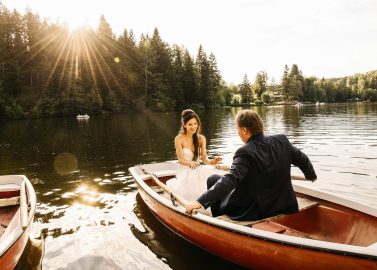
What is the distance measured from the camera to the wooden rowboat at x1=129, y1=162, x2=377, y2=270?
12.2ft

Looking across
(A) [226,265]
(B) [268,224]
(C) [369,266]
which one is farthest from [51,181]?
(C) [369,266]

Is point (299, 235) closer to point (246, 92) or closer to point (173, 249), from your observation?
point (173, 249)

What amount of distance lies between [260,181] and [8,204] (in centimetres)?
531

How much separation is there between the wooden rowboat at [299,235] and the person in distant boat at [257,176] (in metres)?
0.23

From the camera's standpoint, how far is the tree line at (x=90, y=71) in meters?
50.6

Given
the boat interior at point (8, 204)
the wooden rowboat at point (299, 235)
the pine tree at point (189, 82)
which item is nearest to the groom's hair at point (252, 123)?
the wooden rowboat at point (299, 235)

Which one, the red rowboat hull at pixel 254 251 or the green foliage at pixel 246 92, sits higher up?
the green foliage at pixel 246 92

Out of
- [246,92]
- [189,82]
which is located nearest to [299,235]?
[189,82]

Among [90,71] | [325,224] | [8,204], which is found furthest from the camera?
[90,71]

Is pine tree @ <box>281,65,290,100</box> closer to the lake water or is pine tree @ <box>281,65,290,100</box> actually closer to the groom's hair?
the lake water

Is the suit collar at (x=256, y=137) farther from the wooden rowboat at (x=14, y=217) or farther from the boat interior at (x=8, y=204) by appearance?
the boat interior at (x=8, y=204)

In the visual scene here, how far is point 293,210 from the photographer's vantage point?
4914 mm

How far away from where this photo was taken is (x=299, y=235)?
16.2 ft

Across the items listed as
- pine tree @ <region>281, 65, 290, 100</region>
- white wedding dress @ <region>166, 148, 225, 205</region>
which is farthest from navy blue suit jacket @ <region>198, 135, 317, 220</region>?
pine tree @ <region>281, 65, 290, 100</region>
